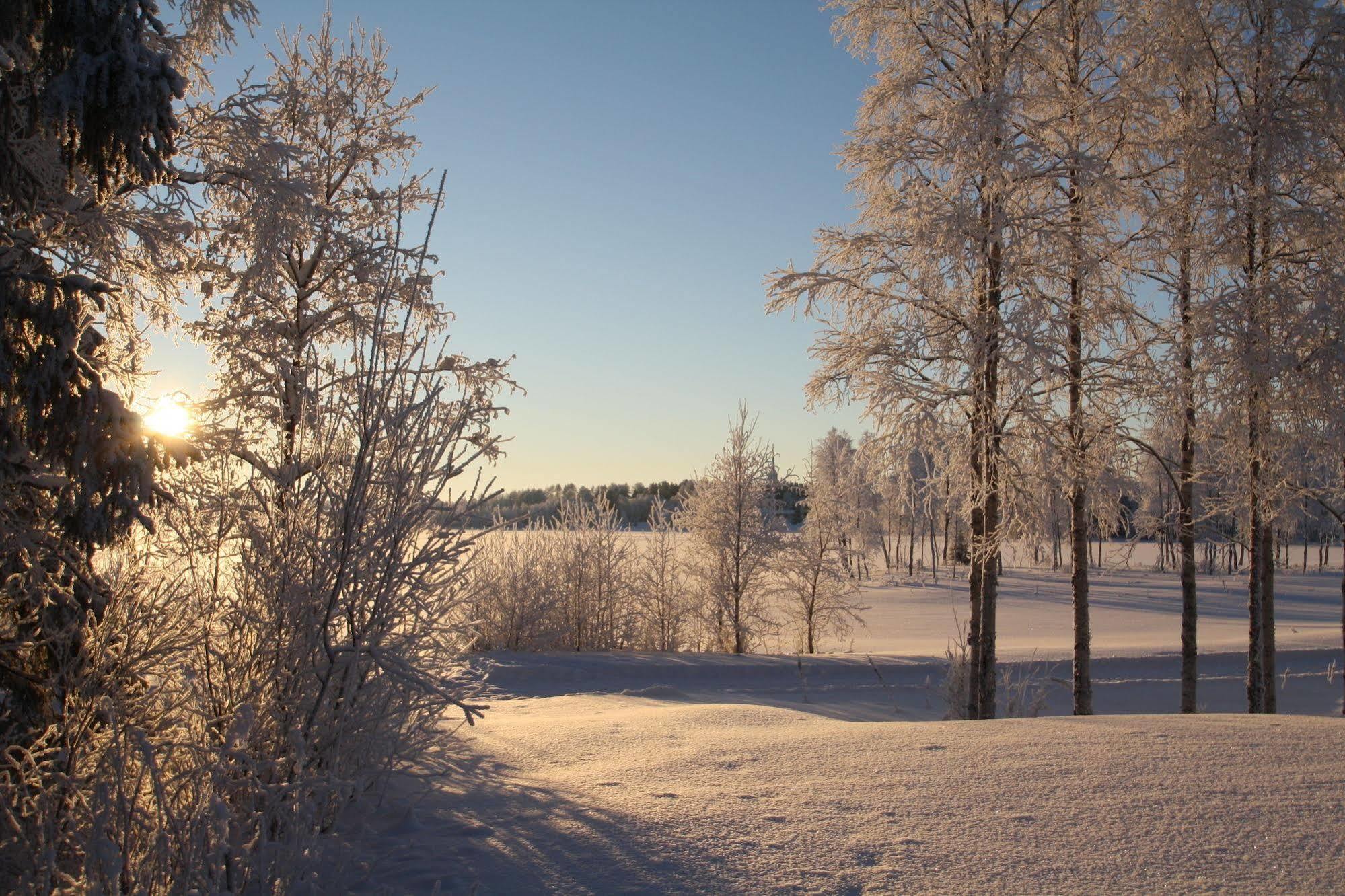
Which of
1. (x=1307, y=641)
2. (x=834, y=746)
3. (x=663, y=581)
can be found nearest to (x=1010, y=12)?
(x=834, y=746)

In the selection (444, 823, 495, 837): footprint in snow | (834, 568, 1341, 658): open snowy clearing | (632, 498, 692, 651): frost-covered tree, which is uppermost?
(444, 823, 495, 837): footprint in snow

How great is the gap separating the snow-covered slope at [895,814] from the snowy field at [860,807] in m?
0.01

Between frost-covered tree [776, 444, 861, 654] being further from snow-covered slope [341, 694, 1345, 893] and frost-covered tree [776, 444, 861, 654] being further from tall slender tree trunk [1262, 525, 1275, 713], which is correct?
snow-covered slope [341, 694, 1345, 893]

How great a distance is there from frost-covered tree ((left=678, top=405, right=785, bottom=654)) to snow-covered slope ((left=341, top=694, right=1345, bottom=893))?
52.3ft

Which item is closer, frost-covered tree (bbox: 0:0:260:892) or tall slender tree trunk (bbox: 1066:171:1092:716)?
frost-covered tree (bbox: 0:0:260:892)

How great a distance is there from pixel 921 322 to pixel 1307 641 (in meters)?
18.3

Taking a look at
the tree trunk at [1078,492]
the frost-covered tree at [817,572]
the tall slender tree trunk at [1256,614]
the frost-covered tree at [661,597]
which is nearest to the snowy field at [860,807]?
the tree trunk at [1078,492]

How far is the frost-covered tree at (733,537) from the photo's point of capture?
2173cm

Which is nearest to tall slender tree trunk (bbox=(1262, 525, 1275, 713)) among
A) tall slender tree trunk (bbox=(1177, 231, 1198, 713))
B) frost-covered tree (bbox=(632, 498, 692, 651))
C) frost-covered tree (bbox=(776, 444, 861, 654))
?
tall slender tree trunk (bbox=(1177, 231, 1198, 713))

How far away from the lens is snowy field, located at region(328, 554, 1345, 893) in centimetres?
338

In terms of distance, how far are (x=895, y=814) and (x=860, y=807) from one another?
0.17 meters

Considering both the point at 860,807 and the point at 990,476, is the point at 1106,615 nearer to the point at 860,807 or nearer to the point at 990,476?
the point at 990,476

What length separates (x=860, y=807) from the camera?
4.08m

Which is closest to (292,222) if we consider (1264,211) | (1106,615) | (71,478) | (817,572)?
(71,478)
